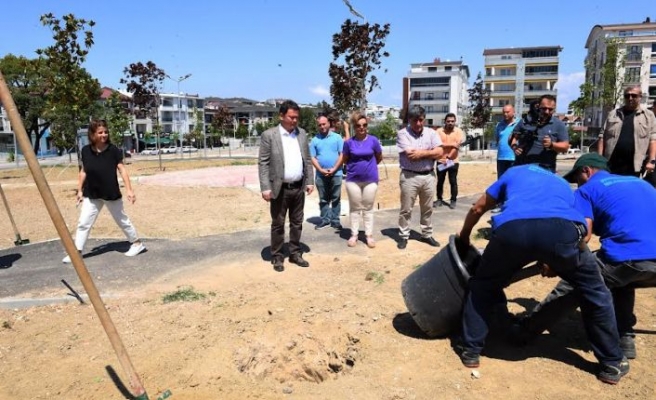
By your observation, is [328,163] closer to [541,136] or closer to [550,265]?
[541,136]

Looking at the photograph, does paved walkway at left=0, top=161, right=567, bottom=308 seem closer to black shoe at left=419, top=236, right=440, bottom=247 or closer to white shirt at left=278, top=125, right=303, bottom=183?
black shoe at left=419, top=236, right=440, bottom=247

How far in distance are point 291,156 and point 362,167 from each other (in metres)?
1.16

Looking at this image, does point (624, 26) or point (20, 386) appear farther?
point (624, 26)

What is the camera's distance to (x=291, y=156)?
563 centimetres

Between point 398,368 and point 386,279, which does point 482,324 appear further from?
point 386,279

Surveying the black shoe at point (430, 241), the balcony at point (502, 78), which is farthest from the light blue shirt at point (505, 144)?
the balcony at point (502, 78)

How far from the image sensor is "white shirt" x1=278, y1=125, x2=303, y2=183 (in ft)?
18.4

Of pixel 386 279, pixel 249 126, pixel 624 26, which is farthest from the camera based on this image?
pixel 249 126

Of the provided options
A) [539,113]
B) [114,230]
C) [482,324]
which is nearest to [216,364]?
[482,324]

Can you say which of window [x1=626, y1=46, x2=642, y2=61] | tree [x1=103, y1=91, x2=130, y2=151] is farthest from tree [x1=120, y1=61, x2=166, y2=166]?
window [x1=626, y1=46, x2=642, y2=61]

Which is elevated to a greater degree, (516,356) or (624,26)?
(624,26)

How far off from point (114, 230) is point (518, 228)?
23.1 feet

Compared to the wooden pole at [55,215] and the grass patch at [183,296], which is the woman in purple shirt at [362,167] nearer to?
the grass patch at [183,296]

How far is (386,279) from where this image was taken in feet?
17.3
